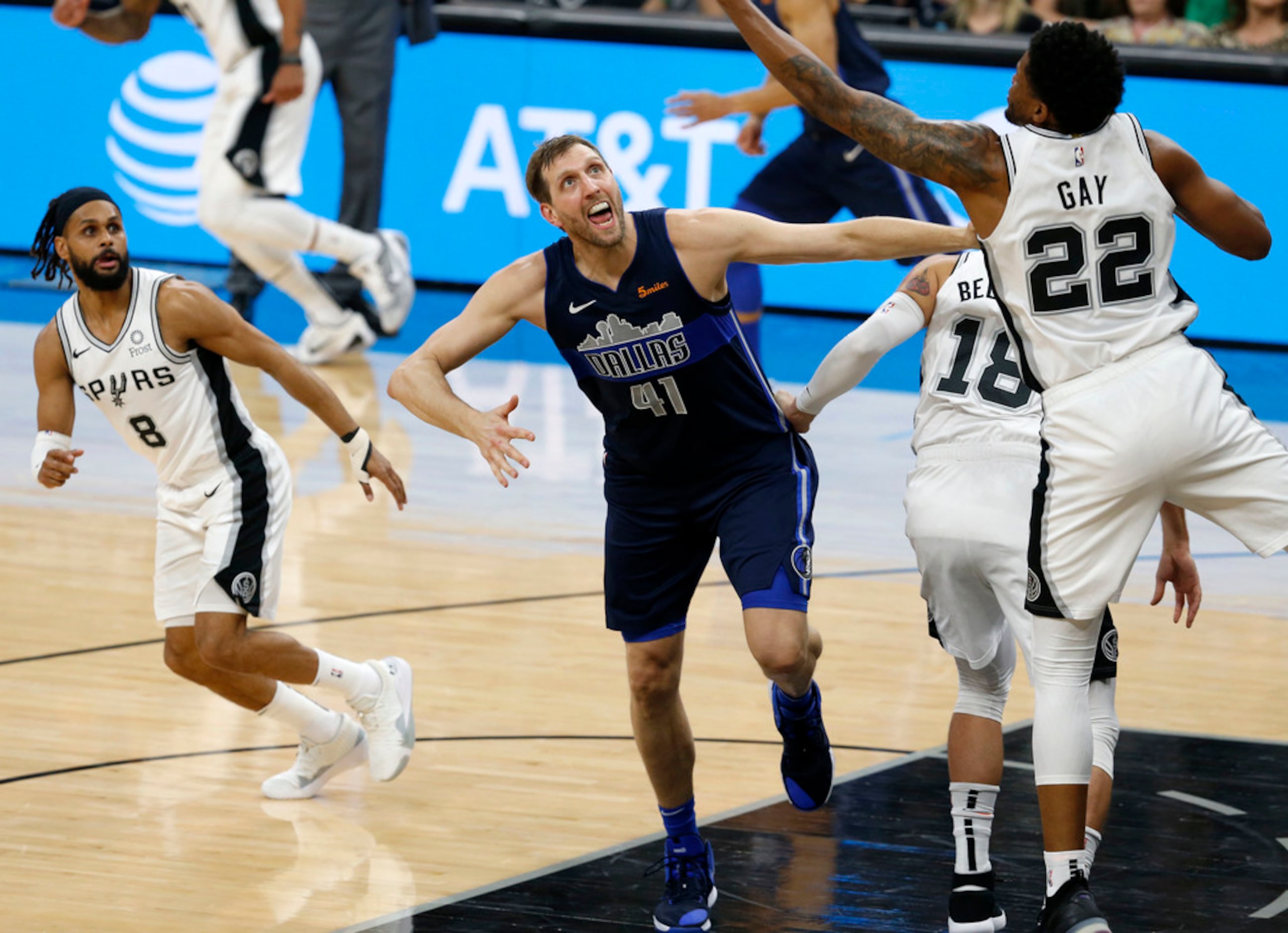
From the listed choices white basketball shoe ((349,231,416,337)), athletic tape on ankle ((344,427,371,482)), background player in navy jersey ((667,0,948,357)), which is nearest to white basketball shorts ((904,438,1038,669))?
athletic tape on ankle ((344,427,371,482))

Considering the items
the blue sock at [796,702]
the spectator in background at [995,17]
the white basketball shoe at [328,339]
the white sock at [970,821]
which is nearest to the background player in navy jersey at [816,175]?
the spectator in background at [995,17]

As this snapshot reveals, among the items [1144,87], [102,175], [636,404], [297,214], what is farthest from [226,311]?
[102,175]

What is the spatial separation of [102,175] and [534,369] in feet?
12.8

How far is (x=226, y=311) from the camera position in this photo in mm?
5457

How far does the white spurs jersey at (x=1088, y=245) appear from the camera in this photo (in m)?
3.99

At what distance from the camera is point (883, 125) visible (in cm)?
421

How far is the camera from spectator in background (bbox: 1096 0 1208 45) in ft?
40.9

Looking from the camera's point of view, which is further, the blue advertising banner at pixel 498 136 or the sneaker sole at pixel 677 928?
the blue advertising banner at pixel 498 136

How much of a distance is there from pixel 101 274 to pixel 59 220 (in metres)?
0.21

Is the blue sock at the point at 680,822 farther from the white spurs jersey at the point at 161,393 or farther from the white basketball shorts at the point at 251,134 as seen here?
the white basketball shorts at the point at 251,134

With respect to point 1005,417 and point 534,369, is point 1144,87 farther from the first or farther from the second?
point 1005,417

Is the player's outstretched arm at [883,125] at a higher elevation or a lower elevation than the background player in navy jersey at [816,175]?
lower

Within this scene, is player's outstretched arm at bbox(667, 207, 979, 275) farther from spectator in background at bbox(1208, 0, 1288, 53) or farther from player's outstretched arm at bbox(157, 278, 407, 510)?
spectator in background at bbox(1208, 0, 1288, 53)

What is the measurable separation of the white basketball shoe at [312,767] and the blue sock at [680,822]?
122cm
